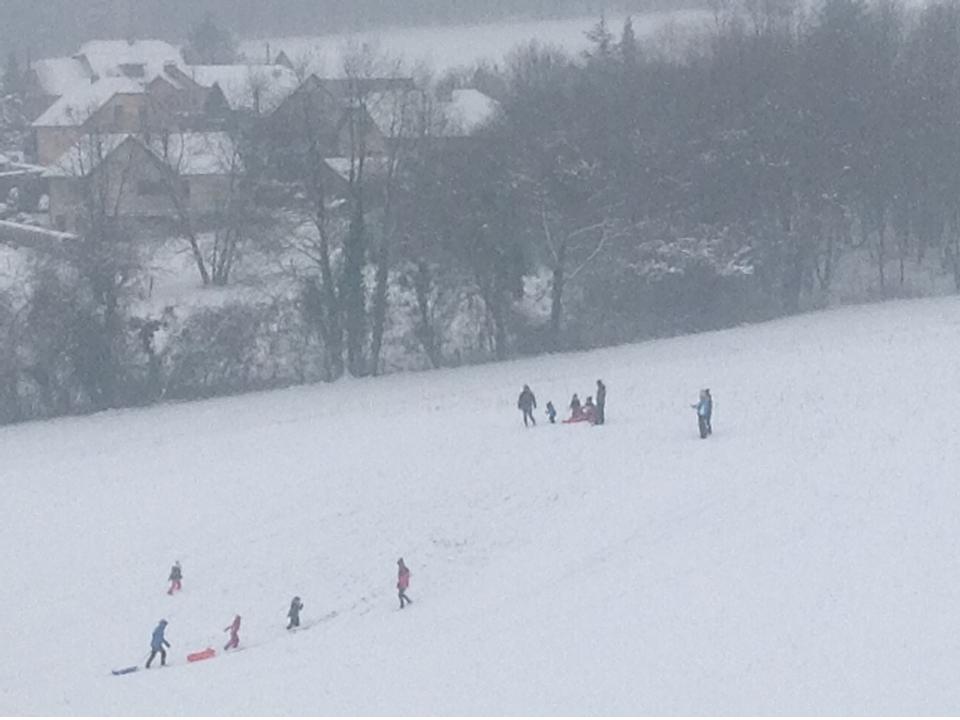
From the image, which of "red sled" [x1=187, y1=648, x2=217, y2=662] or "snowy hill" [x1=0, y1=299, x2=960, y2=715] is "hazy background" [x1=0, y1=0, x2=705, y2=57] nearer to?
"snowy hill" [x1=0, y1=299, x2=960, y2=715]

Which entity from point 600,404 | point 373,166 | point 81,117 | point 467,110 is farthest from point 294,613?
point 81,117

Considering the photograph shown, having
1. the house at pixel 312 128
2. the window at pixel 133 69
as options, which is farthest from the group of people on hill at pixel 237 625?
the window at pixel 133 69

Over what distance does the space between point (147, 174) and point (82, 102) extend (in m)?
20.8

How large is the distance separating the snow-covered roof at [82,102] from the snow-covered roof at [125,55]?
17.9 metres

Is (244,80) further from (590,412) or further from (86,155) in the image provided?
(590,412)

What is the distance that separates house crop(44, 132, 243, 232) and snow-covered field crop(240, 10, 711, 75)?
105ft

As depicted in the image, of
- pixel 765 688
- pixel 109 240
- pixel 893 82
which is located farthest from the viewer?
pixel 893 82

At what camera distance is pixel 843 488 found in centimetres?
2517

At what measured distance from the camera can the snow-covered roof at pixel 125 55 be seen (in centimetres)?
10056

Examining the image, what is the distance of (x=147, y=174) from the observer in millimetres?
57938

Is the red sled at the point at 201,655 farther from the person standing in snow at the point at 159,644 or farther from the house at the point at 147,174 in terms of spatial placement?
the house at the point at 147,174

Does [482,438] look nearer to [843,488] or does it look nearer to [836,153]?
[843,488]

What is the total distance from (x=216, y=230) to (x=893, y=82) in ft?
65.9

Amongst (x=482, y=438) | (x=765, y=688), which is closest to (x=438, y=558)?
(x=482, y=438)
